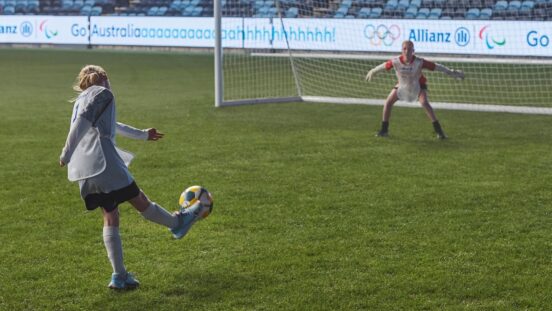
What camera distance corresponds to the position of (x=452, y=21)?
81.8 ft

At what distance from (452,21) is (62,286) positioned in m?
20.3

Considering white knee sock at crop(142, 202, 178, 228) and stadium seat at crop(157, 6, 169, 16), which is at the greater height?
white knee sock at crop(142, 202, 178, 228)

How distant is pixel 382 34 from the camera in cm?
2641

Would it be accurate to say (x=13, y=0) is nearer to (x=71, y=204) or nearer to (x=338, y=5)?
(x=338, y=5)

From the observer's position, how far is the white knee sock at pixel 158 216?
6262 millimetres

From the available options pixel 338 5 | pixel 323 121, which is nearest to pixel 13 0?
pixel 338 5

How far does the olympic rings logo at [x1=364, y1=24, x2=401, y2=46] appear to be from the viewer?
2606cm

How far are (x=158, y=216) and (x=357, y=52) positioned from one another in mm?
20414

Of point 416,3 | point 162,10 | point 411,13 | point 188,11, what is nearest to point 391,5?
point 416,3

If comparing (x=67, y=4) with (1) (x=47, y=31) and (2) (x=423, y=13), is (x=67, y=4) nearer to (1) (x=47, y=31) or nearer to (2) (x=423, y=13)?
(1) (x=47, y=31)

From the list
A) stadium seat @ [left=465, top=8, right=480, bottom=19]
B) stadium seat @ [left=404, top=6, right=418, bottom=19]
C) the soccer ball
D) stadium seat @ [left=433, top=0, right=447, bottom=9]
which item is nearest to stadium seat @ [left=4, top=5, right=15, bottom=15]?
stadium seat @ [left=404, top=6, right=418, bottom=19]

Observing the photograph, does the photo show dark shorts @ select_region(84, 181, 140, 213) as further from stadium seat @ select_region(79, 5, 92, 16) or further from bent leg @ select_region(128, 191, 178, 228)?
stadium seat @ select_region(79, 5, 92, 16)

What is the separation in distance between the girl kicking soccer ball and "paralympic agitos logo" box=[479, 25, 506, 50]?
19.6 meters

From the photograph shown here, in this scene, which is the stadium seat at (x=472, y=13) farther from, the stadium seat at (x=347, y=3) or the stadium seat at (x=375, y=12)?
the stadium seat at (x=347, y=3)
